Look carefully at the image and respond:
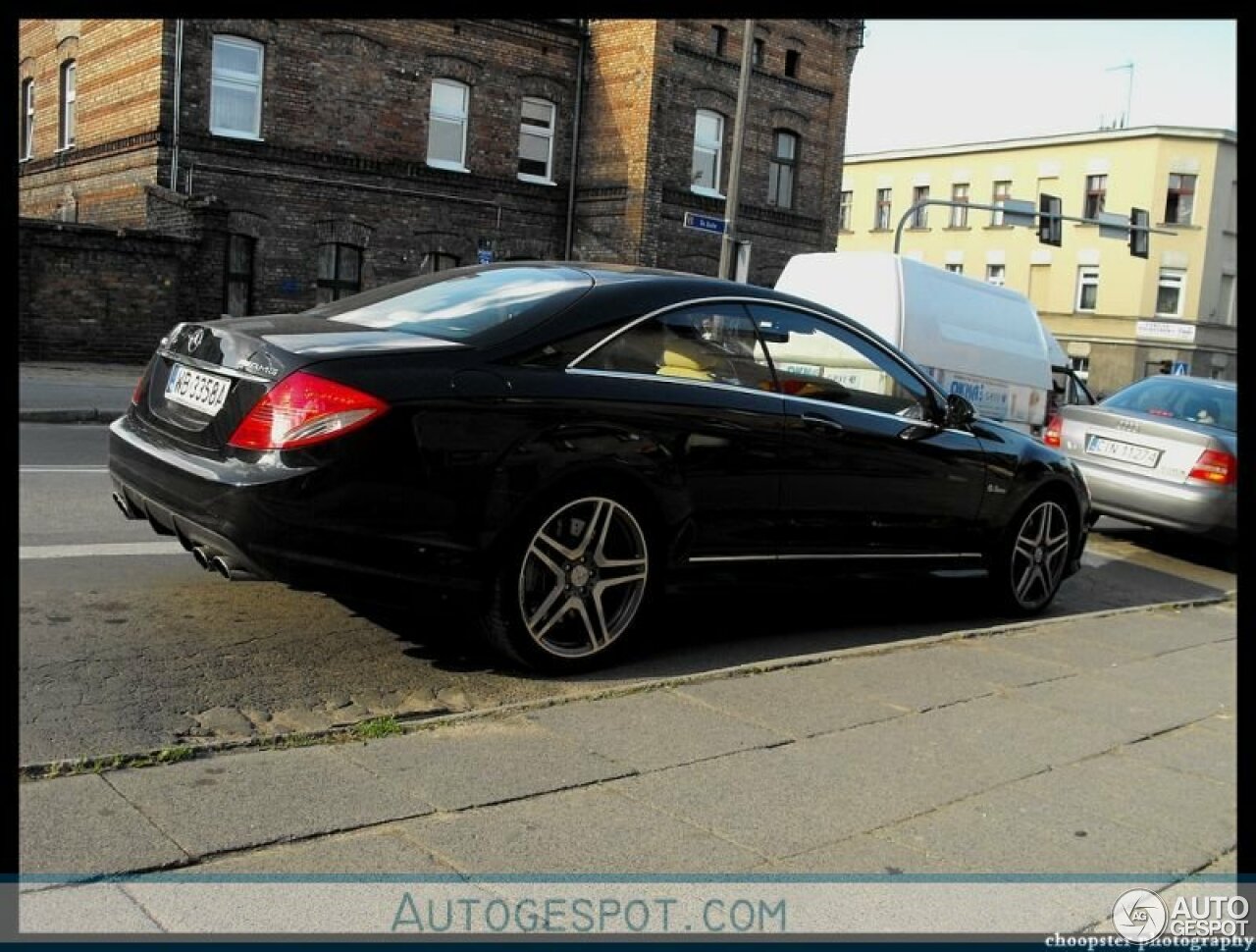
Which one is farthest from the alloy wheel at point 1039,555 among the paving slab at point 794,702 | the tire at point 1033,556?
the paving slab at point 794,702

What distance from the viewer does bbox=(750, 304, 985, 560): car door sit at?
5.32 m

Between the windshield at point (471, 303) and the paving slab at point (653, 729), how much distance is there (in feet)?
4.68

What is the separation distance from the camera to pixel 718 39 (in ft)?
101

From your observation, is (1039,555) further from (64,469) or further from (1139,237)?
(1139,237)

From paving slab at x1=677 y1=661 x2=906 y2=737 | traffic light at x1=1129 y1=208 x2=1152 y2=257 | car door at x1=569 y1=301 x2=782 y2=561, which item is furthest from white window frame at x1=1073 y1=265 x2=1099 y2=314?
paving slab at x1=677 y1=661 x2=906 y2=737

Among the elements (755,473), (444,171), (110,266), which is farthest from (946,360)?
(444,171)

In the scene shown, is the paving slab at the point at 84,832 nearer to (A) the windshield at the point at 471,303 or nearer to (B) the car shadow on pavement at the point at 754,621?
(B) the car shadow on pavement at the point at 754,621

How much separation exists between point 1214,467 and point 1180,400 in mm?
1306

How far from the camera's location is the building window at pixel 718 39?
99.5ft

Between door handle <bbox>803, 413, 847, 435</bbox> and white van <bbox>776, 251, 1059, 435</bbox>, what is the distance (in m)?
5.11

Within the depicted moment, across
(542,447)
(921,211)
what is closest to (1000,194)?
(921,211)

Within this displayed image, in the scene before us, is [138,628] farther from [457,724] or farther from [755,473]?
[755,473]

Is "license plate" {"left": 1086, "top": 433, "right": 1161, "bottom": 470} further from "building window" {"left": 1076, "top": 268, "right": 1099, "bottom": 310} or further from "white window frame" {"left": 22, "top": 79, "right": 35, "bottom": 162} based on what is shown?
"building window" {"left": 1076, "top": 268, "right": 1099, "bottom": 310}

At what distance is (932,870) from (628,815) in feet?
2.75
